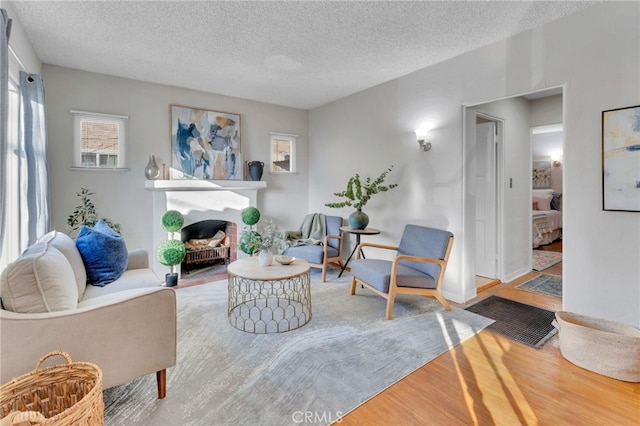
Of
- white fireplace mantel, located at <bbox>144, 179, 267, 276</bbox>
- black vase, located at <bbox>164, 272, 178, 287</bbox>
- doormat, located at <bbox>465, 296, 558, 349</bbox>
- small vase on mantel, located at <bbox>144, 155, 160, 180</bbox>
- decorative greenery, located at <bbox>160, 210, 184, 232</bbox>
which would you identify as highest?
small vase on mantel, located at <bbox>144, 155, 160, 180</bbox>

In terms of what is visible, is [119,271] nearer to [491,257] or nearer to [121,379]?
[121,379]

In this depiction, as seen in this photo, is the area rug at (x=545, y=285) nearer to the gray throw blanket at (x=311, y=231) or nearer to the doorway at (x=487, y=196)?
the doorway at (x=487, y=196)

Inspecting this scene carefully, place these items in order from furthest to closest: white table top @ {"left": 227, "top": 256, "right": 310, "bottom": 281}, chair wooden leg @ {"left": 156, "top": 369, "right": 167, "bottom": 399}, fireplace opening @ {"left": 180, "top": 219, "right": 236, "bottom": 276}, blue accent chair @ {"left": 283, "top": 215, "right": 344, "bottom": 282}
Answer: fireplace opening @ {"left": 180, "top": 219, "right": 236, "bottom": 276} → blue accent chair @ {"left": 283, "top": 215, "right": 344, "bottom": 282} → white table top @ {"left": 227, "top": 256, "right": 310, "bottom": 281} → chair wooden leg @ {"left": 156, "top": 369, "right": 167, "bottom": 399}

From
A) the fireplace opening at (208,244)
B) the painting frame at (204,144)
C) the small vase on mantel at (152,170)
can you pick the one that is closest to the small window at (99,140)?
the small vase on mantel at (152,170)

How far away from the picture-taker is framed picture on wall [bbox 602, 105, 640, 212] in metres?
2.30

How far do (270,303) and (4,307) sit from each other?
85.8 inches

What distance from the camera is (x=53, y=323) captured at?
149 centimetres

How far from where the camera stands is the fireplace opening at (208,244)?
4645mm

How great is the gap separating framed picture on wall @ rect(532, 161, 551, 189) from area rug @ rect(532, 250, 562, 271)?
340 cm

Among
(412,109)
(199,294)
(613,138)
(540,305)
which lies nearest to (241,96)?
(412,109)

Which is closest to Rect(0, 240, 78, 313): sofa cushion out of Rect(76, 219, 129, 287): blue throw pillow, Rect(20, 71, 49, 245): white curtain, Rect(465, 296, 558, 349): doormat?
Rect(76, 219, 129, 287): blue throw pillow

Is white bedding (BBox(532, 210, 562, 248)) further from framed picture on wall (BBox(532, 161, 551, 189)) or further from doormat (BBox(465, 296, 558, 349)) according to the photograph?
doormat (BBox(465, 296, 558, 349))

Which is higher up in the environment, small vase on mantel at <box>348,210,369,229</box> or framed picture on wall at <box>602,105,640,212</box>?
framed picture on wall at <box>602,105,640,212</box>

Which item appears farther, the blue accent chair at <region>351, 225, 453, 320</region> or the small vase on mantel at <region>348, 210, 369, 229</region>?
the small vase on mantel at <region>348, 210, 369, 229</region>
